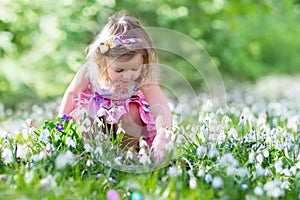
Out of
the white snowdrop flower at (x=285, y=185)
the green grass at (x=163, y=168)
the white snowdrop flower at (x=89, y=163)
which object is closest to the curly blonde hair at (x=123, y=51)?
the green grass at (x=163, y=168)

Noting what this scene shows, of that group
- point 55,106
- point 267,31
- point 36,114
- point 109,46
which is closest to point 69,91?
point 109,46

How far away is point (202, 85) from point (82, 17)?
281cm

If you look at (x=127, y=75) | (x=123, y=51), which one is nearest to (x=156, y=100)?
(x=127, y=75)

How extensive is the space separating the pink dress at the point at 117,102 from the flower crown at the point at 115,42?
0.90 feet

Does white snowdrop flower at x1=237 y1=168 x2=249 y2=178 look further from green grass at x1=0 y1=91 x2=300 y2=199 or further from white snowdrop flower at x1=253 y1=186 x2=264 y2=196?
white snowdrop flower at x1=253 y1=186 x2=264 y2=196

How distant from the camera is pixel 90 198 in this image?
274 cm

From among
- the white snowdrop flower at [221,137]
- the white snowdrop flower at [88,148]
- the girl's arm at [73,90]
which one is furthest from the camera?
the girl's arm at [73,90]

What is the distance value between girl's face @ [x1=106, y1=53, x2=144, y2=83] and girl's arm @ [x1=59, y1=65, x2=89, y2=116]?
1.00ft

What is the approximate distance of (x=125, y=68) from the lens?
3.76 metres

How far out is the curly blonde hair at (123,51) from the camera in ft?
12.4

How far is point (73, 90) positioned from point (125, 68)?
508mm

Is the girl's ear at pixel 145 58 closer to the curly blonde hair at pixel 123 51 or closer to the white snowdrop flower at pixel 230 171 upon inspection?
the curly blonde hair at pixel 123 51

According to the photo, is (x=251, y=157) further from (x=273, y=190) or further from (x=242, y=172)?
(x=273, y=190)

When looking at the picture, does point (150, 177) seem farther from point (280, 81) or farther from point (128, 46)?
point (280, 81)
